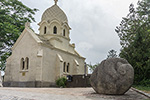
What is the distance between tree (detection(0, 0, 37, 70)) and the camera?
93.8 feet

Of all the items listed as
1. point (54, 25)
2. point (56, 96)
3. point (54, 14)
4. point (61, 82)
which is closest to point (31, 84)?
point (61, 82)

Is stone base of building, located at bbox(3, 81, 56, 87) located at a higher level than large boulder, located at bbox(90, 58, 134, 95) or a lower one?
lower

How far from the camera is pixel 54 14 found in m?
34.3

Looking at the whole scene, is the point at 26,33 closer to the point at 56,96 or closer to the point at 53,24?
the point at 53,24

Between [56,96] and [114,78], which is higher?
[114,78]

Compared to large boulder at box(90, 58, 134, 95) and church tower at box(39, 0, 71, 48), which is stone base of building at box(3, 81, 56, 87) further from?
large boulder at box(90, 58, 134, 95)

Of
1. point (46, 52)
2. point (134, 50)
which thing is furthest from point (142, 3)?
point (46, 52)

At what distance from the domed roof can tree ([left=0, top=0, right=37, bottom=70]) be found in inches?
98.7

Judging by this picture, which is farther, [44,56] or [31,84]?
[44,56]

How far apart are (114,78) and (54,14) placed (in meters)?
25.9

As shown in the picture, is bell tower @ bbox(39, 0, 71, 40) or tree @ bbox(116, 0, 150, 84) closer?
tree @ bbox(116, 0, 150, 84)

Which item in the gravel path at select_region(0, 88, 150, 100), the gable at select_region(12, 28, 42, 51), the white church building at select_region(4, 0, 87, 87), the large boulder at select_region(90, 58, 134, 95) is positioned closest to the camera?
the gravel path at select_region(0, 88, 150, 100)

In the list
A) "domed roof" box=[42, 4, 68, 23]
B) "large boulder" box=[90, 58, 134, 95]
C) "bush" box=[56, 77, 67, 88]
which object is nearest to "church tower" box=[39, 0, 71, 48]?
"domed roof" box=[42, 4, 68, 23]

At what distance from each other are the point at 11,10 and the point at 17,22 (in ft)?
8.33
